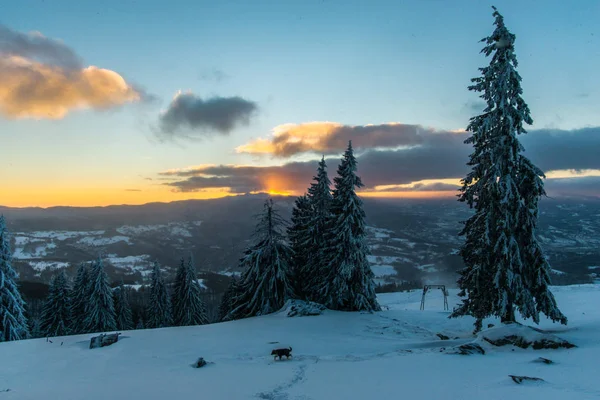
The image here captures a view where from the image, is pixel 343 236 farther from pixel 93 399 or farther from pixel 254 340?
pixel 93 399

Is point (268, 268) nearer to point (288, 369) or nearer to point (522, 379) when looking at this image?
point (288, 369)

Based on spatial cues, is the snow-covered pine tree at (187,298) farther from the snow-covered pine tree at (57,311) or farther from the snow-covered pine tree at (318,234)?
the snow-covered pine tree at (318,234)

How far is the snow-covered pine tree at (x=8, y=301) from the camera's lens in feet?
96.0

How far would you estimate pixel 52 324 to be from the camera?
4375 cm

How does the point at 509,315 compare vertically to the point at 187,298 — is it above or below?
above

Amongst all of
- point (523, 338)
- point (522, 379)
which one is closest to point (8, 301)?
point (522, 379)

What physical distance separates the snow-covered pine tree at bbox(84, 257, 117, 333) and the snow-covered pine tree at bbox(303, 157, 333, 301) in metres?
28.2

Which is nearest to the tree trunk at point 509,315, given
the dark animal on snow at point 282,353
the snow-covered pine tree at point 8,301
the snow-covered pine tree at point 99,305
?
Answer: the dark animal on snow at point 282,353

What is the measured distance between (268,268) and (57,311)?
32860 millimetres

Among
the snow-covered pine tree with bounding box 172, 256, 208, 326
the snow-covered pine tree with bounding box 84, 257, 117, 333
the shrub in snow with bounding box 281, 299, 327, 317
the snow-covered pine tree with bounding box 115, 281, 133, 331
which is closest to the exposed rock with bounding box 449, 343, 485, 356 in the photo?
the shrub in snow with bounding box 281, 299, 327, 317

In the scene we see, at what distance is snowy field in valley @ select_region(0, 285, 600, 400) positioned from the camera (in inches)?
353

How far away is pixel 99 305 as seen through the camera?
43.6 metres

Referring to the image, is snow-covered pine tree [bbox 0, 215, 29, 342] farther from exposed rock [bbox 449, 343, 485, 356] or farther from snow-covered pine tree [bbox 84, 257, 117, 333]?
exposed rock [bbox 449, 343, 485, 356]

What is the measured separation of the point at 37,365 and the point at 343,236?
2086 centimetres
